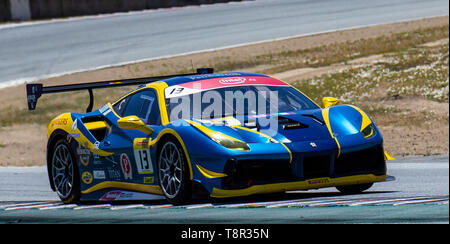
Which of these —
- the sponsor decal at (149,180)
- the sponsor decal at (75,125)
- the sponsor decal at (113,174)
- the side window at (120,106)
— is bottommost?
the sponsor decal at (113,174)

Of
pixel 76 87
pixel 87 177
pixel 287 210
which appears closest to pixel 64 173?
pixel 87 177

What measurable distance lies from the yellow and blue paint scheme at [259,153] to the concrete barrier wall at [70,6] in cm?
2561

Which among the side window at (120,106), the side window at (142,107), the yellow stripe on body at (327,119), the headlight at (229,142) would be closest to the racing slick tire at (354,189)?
the yellow stripe on body at (327,119)

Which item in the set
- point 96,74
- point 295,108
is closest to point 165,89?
point 295,108

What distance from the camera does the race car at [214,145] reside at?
6.48 meters

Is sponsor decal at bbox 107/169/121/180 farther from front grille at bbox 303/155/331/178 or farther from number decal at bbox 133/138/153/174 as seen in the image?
front grille at bbox 303/155/331/178

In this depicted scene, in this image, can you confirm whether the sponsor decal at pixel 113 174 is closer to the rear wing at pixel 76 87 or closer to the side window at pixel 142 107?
the side window at pixel 142 107

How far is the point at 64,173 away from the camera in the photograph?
861cm

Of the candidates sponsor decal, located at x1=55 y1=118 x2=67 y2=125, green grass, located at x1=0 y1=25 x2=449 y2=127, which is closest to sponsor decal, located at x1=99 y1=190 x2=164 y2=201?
sponsor decal, located at x1=55 y1=118 x2=67 y2=125

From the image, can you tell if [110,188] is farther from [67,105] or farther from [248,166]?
[67,105]

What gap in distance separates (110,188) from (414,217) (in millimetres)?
3703

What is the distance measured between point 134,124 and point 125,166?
21.2 inches

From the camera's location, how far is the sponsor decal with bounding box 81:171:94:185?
8192 mm

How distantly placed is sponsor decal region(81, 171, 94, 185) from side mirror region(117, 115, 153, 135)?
109cm
